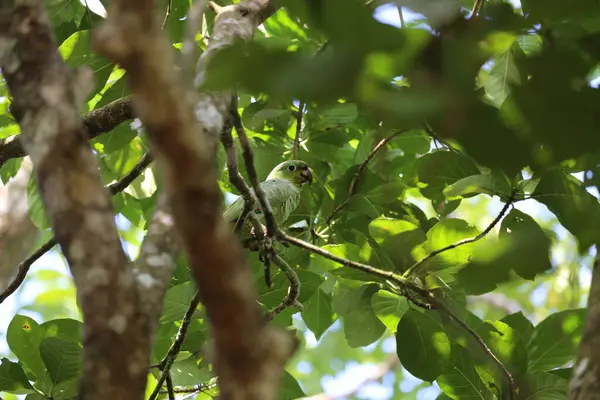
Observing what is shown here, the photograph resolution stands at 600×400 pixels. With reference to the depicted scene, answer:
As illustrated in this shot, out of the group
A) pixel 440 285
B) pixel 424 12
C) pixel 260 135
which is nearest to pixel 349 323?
pixel 440 285

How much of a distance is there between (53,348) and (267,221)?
0.75 m

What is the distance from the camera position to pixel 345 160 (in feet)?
10.2

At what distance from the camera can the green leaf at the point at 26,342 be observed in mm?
2131

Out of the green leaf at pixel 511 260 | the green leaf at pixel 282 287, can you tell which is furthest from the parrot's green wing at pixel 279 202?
the green leaf at pixel 511 260

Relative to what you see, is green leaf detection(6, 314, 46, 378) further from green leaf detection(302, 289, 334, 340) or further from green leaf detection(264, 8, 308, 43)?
green leaf detection(264, 8, 308, 43)

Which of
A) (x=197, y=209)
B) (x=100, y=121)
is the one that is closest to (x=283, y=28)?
(x=100, y=121)

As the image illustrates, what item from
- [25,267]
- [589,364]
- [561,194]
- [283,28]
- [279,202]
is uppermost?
[283,28]

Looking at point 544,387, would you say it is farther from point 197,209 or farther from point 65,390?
point 197,209

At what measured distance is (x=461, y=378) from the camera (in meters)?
2.07

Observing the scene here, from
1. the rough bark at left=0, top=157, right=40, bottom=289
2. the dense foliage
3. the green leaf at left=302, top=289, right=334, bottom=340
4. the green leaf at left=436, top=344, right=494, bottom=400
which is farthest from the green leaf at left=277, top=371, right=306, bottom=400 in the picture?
the rough bark at left=0, top=157, right=40, bottom=289

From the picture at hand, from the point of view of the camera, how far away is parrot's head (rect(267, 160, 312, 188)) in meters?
3.20

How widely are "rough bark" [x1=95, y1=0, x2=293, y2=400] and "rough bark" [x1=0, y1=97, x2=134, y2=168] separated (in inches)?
65.2

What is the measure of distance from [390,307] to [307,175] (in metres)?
1.10

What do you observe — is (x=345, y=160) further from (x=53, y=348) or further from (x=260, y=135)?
(x=53, y=348)
